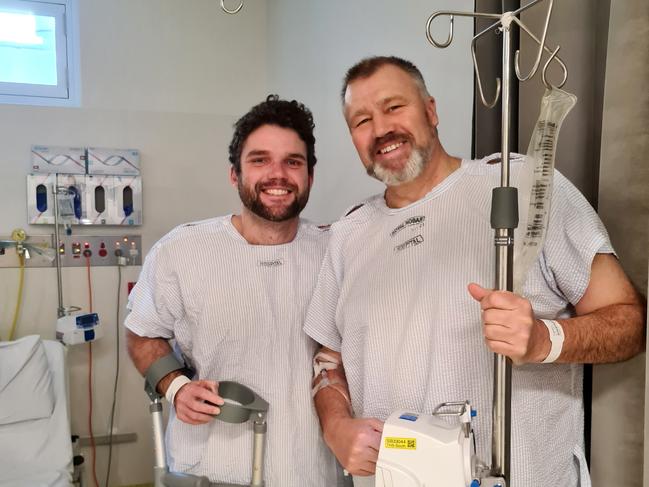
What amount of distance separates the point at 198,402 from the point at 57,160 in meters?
2.08

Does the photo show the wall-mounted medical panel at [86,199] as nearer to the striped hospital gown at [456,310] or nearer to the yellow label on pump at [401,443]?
the striped hospital gown at [456,310]

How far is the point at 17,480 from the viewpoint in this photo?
2.32m

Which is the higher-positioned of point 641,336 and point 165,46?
point 165,46

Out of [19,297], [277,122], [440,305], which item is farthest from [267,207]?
[19,297]

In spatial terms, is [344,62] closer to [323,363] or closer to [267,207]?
[267,207]

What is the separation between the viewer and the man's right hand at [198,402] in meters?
1.39

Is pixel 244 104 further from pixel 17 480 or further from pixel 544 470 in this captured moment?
pixel 544 470

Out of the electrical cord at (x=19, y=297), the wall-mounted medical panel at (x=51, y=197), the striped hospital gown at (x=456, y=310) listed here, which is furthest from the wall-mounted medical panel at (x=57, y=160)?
the striped hospital gown at (x=456, y=310)

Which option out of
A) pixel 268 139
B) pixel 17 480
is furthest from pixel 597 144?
pixel 17 480

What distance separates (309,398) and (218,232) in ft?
1.83

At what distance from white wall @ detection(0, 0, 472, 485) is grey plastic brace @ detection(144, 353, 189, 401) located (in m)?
1.21

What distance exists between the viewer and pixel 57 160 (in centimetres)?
296

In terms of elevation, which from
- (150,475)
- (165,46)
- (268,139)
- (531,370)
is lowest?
(150,475)

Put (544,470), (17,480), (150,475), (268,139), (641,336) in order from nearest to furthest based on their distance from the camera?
(641,336) < (544,470) < (268,139) < (17,480) < (150,475)
